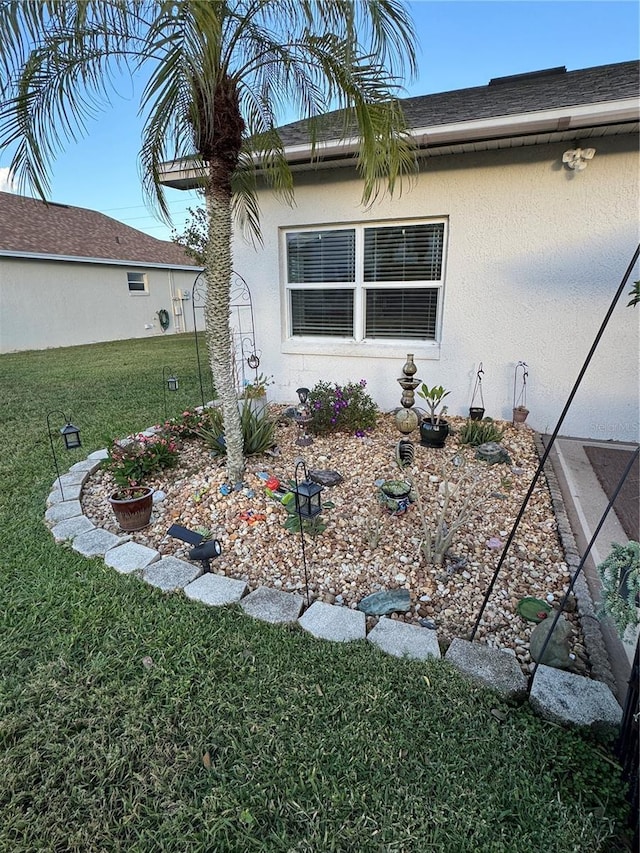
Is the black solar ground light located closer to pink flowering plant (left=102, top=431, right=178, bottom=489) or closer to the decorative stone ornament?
pink flowering plant (left=102, top=431, right=178, bottom=489)

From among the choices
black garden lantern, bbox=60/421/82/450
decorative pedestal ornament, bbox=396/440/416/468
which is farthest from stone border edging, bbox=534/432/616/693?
black garden lantern, bbox=60/421/82/450

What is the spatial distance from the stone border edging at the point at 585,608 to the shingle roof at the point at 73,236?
14.6m

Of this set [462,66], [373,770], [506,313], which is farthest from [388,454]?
[462,66]

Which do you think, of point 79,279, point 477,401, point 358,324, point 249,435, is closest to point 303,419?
point 249,435

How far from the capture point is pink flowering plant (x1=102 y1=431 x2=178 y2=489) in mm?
3496

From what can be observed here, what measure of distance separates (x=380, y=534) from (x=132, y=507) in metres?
1.82

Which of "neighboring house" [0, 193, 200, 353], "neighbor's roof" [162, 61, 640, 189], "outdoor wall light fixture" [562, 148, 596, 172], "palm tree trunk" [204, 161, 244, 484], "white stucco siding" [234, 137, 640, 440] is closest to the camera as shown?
"palm tree trunk" [204, 161, 244, 484]

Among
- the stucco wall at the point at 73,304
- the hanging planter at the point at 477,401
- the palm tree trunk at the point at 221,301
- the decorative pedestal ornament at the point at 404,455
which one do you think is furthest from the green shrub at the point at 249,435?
the stucco wall at the point at 73,304

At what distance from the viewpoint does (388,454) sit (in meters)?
4.23

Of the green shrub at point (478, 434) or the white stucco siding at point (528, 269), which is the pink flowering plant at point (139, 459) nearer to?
the white stucco siding at point (528, 269)

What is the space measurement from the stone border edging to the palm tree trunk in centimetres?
254

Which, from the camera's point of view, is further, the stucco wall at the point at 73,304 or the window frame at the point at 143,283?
the window frame at the point at 143,283

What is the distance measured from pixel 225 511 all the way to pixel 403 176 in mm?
4270

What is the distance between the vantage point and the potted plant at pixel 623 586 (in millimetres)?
1438
